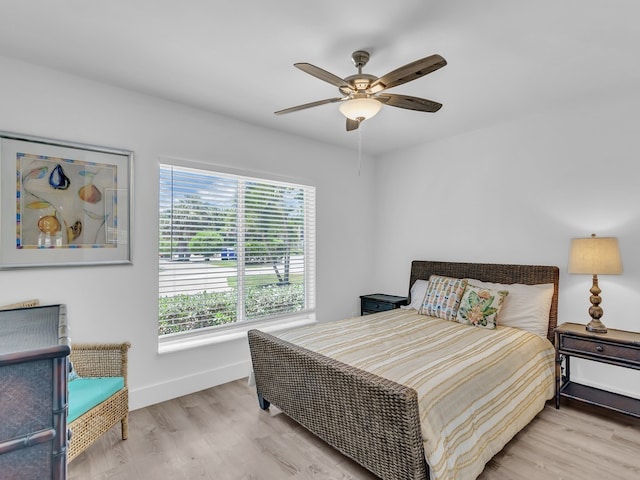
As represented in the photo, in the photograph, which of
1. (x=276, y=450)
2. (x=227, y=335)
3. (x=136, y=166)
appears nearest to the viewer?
(x=276, y=450)

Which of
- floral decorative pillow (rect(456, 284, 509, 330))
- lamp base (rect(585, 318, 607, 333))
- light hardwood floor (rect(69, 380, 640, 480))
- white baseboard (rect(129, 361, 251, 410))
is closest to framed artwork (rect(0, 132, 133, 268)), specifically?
white baseboard (rect(129, 361, 251, 410))

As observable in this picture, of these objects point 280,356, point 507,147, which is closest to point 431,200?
point 507,147

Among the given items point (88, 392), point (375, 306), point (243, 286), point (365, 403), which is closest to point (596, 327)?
point (365, 403)

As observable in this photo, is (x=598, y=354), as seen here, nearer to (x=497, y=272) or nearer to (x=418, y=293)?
(x=497, y=272)

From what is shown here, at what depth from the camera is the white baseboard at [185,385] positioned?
110 inches

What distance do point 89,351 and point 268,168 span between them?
2282 mm

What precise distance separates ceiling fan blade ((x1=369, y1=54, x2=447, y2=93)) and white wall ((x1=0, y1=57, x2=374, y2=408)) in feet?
5.80

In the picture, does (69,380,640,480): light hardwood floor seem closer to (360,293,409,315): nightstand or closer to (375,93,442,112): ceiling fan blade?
(360,293,409,315): nightstand

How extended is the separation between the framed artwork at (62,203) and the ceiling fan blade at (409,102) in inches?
81.5

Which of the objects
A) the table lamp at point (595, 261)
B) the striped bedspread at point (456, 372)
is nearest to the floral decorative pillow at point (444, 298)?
the striped bedspread at point (456, 372)

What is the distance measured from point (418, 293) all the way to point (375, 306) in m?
0.68

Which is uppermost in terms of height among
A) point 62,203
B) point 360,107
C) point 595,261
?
point 360,107

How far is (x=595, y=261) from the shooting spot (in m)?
2.63

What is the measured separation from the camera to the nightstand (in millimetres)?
4152
